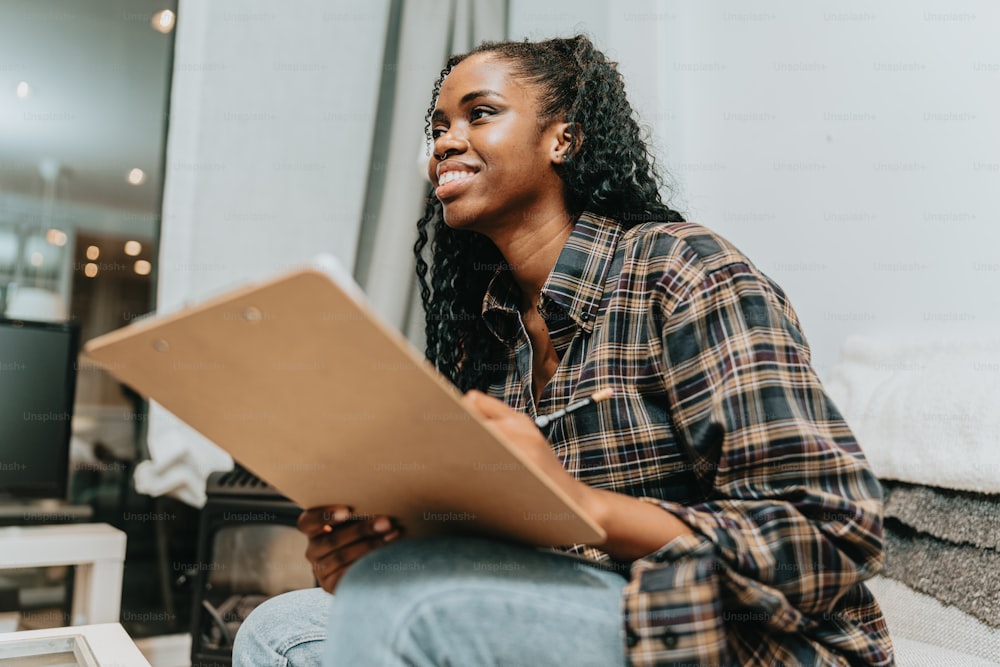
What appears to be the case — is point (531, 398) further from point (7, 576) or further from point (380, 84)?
point (7, 576)

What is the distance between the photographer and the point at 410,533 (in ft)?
2.38

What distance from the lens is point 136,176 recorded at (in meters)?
2.10

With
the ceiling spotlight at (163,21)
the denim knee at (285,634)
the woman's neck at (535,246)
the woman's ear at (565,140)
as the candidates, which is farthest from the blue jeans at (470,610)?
the ceiling spotlight at (163,21)

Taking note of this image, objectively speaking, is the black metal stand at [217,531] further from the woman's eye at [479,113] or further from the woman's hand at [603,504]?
the woman's hand at [603,504]

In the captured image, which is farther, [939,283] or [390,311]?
[390,311]

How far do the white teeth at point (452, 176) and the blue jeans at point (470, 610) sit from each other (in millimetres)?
586

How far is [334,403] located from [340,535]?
0.23m

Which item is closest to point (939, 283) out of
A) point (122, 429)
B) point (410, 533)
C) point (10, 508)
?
point (410, 533)

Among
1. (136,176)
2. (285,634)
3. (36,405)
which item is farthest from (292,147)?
(285,634)

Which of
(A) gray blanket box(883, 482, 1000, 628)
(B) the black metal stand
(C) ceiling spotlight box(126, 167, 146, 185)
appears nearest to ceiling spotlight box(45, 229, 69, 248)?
(C) ceiling spotlight box(126, 167, 146, 185)

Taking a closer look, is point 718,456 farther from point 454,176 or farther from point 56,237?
point 56,237

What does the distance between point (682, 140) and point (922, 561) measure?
1112 millimetres

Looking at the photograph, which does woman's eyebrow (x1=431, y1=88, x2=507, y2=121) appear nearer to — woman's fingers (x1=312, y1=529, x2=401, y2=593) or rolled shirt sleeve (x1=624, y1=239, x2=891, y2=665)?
rolled shirt sleeve (x1=624, y1=239, x2=891, y2=665)

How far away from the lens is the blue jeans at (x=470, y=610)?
0.58m
